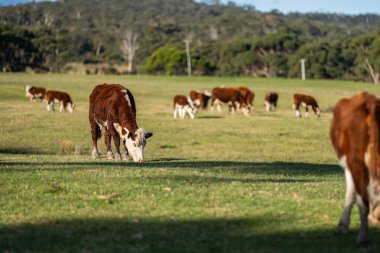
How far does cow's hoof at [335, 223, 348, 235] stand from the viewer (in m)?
8.82

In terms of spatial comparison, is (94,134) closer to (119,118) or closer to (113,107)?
(113,107)

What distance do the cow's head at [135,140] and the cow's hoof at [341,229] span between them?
917cm

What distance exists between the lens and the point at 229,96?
162ft

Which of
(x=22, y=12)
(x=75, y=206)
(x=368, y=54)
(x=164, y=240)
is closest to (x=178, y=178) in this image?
(x=75, y=206)

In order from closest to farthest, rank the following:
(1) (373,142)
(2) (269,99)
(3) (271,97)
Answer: (1) (373,142) → (2) (269,99) → (3) (271,97)

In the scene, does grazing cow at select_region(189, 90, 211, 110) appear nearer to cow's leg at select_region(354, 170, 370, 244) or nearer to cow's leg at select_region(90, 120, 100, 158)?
cow's leg at select_region(90, 120, 100, 158)

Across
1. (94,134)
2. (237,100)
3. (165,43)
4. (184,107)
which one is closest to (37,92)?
(237,100)

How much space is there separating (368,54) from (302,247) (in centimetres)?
9443

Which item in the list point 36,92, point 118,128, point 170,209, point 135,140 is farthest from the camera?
point 36,92

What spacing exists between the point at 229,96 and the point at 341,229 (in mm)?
40632

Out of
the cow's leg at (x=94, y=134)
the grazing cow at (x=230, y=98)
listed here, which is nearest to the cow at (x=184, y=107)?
the grazing cow at (x=230, y=98)

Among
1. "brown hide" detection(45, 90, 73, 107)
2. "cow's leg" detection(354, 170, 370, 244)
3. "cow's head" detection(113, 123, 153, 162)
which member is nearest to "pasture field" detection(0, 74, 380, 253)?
"cow's leg" detection(354, 170, 370, 244)

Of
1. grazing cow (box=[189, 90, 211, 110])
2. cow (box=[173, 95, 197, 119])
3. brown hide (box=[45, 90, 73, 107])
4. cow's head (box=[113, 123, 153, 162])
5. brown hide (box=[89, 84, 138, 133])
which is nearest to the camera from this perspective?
cow's head (box=[113, 123, 153, 162])

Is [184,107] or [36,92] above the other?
[36,92]
